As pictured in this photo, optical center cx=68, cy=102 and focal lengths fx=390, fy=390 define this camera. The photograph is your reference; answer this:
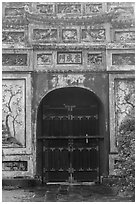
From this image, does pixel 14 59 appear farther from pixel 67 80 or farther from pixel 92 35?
pixel 92 35

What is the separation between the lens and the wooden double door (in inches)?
443

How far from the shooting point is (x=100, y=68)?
10.9 m

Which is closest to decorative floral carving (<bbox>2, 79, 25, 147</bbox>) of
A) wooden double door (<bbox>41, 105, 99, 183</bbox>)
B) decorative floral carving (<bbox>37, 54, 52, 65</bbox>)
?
decorative floral carving (<bbox>37, 54, 52, 65</bbox>)


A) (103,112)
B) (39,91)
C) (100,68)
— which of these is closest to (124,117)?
(103,112)

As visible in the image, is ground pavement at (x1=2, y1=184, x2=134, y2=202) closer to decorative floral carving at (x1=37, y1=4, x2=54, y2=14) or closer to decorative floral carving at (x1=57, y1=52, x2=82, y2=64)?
decorative floral carving at (x1=57, y1=52, x2=82, y2=64)

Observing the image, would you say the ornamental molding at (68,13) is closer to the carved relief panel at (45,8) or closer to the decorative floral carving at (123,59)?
the carved relief panel at (45,8)

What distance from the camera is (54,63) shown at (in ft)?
35.6

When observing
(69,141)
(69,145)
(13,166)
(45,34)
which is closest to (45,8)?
(45,34)

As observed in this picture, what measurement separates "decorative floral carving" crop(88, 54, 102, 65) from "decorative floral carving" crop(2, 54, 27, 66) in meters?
1.80

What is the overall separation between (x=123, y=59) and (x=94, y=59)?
0.80 metres

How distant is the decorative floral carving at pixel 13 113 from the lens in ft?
34.6

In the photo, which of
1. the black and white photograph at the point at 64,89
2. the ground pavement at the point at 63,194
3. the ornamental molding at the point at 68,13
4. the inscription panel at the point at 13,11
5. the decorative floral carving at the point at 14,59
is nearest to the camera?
the ground pavement at the point at 63,194

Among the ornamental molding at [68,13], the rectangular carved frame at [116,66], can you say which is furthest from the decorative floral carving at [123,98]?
the ornamental molding at [68,13]

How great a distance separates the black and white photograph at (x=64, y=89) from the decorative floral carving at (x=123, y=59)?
0.03 metres
